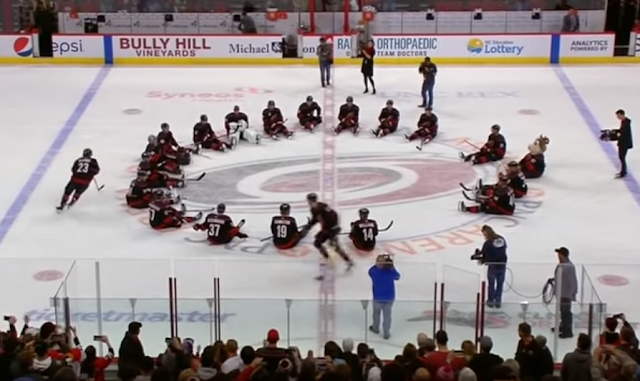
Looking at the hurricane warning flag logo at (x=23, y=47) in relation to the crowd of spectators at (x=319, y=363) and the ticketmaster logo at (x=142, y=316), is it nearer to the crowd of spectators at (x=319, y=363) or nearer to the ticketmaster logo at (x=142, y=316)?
the ticketmaster logo at (x=142, y=316)

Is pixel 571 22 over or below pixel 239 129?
over

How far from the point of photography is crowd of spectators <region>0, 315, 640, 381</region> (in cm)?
781

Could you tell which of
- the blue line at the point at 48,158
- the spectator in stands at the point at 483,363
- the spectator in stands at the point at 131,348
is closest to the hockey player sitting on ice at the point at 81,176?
the blue line at the point at 48,158

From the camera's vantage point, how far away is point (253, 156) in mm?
19688

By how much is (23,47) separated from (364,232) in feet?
53.5

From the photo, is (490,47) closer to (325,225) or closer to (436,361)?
(325,225)

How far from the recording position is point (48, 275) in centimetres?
1123

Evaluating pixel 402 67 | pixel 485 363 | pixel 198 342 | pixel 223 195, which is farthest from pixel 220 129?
pixel 485 363

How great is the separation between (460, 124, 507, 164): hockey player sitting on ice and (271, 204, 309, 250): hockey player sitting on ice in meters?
5.15

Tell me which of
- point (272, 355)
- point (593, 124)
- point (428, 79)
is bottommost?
point (593, 124)

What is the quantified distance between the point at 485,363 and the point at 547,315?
6.65 feet

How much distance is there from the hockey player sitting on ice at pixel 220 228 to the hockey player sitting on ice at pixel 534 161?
531 centimetres

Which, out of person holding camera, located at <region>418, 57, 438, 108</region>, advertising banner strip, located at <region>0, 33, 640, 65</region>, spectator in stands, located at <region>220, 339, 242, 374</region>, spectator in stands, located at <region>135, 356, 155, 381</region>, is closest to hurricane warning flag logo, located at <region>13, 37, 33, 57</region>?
advertising banner strip, located at <region>0, 33, 640, 65</region>

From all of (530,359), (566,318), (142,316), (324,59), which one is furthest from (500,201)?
(324,59)
